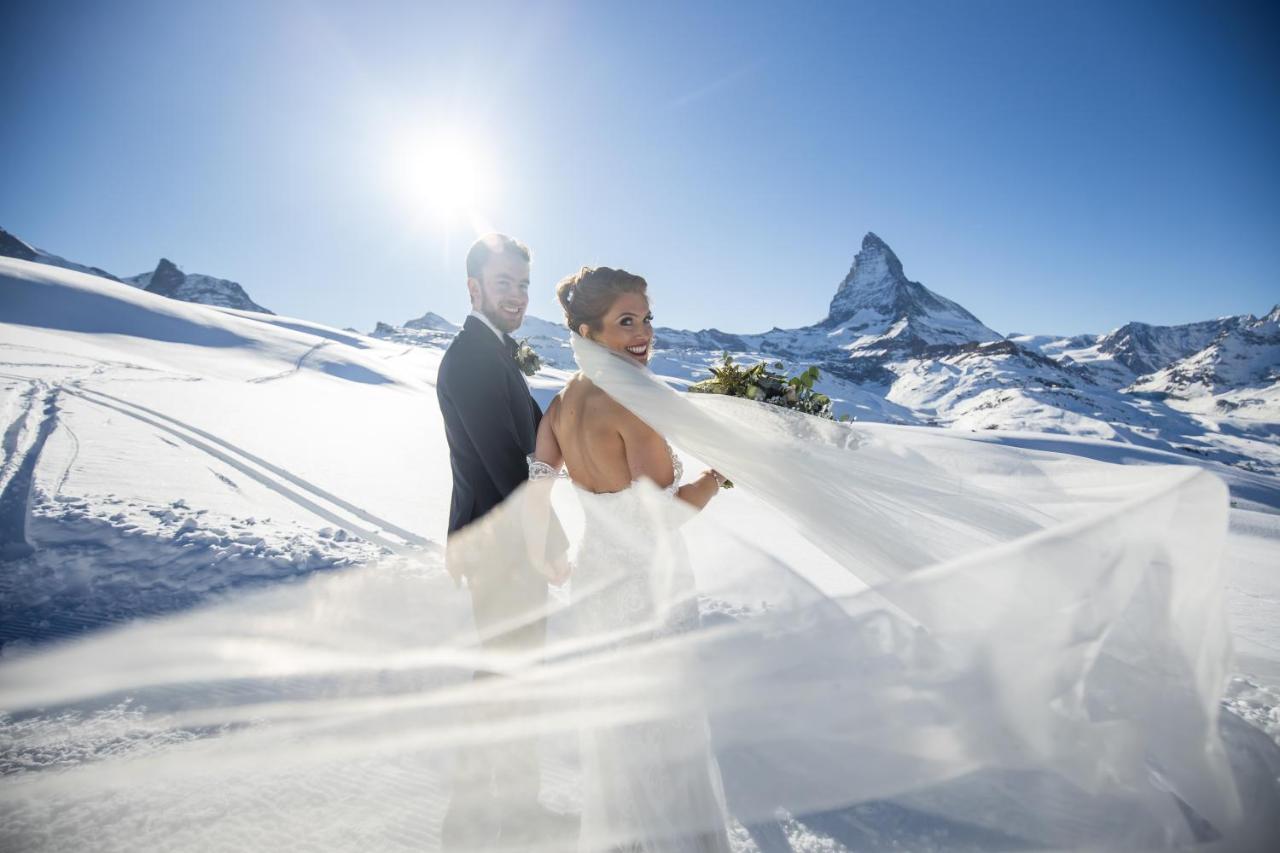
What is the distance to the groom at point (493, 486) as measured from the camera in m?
2.46

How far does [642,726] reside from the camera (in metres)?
2.10

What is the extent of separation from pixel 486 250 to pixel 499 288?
7.7 inches

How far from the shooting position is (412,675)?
3566 millimetres

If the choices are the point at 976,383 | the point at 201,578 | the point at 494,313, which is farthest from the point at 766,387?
the point at 976,383

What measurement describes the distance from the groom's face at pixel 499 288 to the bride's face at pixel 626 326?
63 centimetres

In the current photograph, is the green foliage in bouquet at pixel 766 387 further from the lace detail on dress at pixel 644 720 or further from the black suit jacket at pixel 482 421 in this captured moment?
the black suit jacket at pixel 482 421

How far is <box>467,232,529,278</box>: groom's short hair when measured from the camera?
266 centimetres

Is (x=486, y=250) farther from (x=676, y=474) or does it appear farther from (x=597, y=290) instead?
(x=676, y=474)

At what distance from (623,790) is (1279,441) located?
160m

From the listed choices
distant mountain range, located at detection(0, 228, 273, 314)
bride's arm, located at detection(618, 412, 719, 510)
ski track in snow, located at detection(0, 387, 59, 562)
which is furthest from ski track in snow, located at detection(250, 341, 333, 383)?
distant mountain range, located at detection(0, 228, 273, 314)

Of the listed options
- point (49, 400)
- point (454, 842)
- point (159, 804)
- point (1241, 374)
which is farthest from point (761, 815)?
point (1241, 374)

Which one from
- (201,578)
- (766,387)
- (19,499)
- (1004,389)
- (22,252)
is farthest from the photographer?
(22,252)

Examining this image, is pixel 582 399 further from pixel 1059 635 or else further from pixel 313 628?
pixel 313 628

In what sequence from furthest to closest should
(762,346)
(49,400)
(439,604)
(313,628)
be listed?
1. (762,346)
2. (49,400)
3. (439,604)
4. (313,628)
